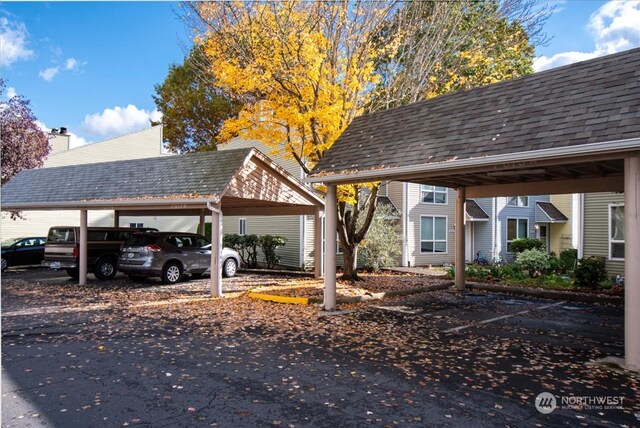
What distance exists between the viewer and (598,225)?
53.2 ft

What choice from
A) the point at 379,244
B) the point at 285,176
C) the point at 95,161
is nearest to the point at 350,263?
the point at 285,176

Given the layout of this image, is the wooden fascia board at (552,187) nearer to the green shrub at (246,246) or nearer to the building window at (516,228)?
the green shrub at (246,246)

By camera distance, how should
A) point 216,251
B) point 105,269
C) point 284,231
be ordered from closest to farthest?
point 216,251 < point 105,269 < point 284,231

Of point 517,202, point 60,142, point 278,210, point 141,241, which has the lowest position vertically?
point 141,241

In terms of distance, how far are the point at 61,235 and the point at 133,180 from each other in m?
3.49

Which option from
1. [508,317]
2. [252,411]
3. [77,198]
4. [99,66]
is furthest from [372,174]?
[99,66]

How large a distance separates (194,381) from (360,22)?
11.5 meters

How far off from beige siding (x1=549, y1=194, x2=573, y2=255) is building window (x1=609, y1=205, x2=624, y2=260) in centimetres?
1318

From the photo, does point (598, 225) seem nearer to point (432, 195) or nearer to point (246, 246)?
point (432, 195)

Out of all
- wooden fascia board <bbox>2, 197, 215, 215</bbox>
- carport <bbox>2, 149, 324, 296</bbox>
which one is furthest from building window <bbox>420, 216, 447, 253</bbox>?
wooden fascia board <bbox>2, 197, 215, 215</bbox>

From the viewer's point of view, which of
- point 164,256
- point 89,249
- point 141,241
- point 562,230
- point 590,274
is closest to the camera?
point 590,274

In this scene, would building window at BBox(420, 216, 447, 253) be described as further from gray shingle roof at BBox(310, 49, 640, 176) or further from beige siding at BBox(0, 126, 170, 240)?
beige siding at BBox(0, 126, 170, 240)

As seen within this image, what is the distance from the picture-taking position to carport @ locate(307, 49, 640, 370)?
6.38m

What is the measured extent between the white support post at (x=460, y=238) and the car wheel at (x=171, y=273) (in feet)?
30.2
